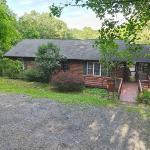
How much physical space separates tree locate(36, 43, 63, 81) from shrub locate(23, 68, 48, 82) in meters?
0.24

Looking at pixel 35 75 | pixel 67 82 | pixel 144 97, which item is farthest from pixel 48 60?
pixel 144 97

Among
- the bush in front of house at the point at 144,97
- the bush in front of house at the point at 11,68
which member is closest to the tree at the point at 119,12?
the bush in front of house at the point at 144,97

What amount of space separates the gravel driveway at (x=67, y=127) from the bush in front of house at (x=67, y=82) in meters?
7.80

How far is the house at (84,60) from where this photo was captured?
34094 mm

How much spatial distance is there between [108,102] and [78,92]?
6.51 meters

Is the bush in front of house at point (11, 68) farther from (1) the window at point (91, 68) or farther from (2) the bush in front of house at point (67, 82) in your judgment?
(2) the bush in front of house at point (67, 82)

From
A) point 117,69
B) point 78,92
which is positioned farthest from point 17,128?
point 117,69

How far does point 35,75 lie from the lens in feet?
113

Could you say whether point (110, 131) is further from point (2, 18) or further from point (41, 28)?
point (41, 28)

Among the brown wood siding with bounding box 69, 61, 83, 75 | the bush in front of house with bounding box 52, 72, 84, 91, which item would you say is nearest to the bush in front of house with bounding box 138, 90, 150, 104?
the bush in front of house with bounding box 52, 72, 84, 91

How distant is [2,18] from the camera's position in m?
36.3

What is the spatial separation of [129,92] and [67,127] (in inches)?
565

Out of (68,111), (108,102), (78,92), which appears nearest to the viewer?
(68,111)

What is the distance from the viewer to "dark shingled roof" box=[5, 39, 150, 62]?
3638cm
